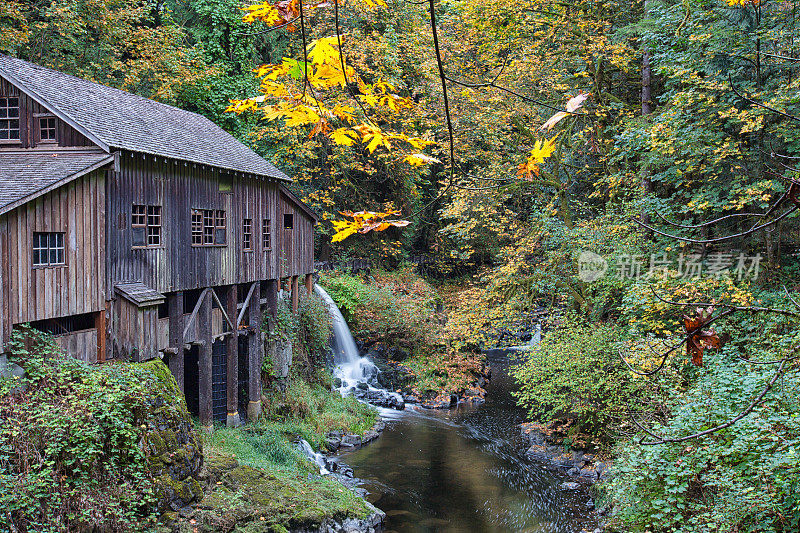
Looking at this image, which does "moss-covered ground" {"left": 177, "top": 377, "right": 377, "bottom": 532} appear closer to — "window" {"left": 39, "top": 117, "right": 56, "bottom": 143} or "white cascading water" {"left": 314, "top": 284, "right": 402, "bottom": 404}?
"white cascading water" {"left": 314, "top": 284, "right": 402, "bottom": 404}

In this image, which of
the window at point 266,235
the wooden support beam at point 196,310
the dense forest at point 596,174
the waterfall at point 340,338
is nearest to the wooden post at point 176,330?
the wooden support beam at point 196,310

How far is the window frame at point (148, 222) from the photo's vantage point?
12477mm

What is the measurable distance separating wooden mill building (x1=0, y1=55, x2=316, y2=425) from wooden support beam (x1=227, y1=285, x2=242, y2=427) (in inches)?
1.3

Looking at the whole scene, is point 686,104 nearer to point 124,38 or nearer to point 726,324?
point 726,324

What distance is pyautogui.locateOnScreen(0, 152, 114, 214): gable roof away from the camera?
9.69 meters

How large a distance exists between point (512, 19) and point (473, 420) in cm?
1243

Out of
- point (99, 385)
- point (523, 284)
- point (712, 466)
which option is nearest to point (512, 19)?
point (523, 284)

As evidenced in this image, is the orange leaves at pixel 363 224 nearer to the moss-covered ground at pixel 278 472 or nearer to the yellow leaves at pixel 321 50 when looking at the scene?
the yellow leaves at pixel 321 50

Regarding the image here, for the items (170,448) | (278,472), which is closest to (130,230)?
(170,448)

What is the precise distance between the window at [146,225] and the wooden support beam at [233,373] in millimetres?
3479

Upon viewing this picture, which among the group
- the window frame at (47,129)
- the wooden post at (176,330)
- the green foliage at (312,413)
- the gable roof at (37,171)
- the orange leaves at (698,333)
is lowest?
the green foliage at (312,413)

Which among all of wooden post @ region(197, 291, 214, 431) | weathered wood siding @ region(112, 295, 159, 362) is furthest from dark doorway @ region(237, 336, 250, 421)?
weathered wood siding @ region(112, 295, 159, 362)

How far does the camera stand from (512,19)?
1612 cm

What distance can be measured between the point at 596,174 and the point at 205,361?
485 inches
